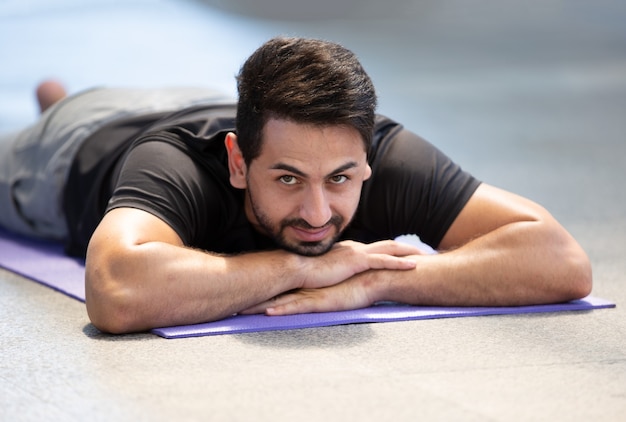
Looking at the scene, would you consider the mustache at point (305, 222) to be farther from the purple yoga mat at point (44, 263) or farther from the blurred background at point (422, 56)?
the blurred background at point (422, 56)

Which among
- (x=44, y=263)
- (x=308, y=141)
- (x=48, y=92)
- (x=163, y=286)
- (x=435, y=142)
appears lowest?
(x=44, y=263)

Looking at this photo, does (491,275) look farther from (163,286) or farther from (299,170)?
(163,286)

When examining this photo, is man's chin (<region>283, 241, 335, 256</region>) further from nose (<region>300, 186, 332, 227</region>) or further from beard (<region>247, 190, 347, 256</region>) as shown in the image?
nose (<region>300, 186, 332, 227</region>)

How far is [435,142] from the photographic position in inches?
233

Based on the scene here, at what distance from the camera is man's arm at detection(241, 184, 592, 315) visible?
2395 millimetres

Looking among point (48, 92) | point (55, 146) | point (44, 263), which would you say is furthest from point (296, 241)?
point (48, 92)

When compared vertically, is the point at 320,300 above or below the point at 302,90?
below

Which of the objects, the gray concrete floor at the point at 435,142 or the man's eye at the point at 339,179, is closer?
the gray concrete floor at the point at 435,142

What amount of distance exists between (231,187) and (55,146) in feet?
3.36

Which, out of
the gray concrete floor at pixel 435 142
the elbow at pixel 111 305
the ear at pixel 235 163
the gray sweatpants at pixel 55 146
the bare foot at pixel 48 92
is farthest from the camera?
the bare foot at pixel 48 92

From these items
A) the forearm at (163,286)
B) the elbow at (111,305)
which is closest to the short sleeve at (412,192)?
the forearm at (163,286)

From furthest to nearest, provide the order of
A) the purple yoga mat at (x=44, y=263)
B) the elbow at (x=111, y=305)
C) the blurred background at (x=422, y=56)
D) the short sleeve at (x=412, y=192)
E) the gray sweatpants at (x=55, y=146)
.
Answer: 1. the blurred background at (x=422, y=56)
2. the gray sweatpants at (x=55, y=146)
3. the purple yoga mat at (x=44, y=263)
4. the short sleeve at (x=412, y=192)
5. the elbow at (x=111, y=305)

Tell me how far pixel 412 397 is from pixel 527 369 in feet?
1.02

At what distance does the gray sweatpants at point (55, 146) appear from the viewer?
3.28 meters
